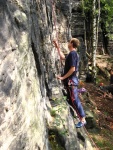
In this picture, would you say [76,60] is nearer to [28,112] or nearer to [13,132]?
[28,112]

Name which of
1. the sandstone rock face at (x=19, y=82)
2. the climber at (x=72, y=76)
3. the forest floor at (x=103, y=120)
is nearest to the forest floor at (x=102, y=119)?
the forest floor at (x=103, y=120)

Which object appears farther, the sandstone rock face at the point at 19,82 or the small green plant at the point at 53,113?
the small green plant at the point at 53,113

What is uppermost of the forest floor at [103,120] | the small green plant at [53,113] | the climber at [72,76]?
the climber at [72,76]

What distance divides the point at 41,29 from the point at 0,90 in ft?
11.6

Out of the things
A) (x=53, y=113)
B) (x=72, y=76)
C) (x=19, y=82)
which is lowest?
(x=53, y=113)

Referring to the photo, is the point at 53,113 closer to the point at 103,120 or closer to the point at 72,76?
the point at 72,76

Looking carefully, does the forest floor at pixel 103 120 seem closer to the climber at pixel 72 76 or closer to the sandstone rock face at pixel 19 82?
the climber at pixel 72 76

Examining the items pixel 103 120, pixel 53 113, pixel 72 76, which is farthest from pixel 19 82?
pixel 103 120

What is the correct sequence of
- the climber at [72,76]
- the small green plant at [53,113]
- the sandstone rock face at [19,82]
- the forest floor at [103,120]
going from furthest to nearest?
the forest floor at [103,120]
the climber at [72,76]
the small green plant at [53,113]
the sandstone rock face at [19,82]

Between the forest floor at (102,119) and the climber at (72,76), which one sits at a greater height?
the climber at (72,76)

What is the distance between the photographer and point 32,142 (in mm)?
4262

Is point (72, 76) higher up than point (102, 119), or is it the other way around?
point (72, 76)

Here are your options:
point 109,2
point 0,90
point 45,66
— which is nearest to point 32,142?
point 0,90

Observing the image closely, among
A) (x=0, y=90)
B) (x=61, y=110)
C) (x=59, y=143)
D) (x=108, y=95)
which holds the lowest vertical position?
(x=108, y=95)
